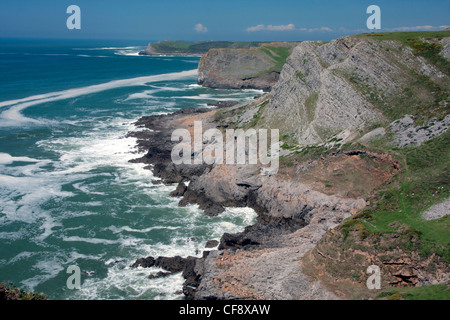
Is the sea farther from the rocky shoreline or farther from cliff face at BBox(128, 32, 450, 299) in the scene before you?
cliff face at BBox(128, 32, 450, 299)

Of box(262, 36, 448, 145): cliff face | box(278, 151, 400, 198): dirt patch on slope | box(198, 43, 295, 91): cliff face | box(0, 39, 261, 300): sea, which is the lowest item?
box(0, 39, 261, 300): sea

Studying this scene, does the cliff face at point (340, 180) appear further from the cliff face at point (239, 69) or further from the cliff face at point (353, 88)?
the cliff face at point (239, 69)


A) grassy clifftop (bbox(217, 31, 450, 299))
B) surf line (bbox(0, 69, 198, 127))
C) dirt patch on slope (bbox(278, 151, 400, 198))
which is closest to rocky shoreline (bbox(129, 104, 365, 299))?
dirt patch on slope (bbox(278, 151, 400, 198))

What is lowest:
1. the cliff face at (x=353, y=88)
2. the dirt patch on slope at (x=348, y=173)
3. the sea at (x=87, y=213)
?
the sea at (x=87, y=213)

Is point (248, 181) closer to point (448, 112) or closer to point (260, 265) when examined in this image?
point (260, 265)

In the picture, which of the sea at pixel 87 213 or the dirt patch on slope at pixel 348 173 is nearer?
the sea at pixel 87 213

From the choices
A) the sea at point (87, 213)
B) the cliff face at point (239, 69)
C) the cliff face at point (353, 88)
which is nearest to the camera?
the sea at point (87, 213)

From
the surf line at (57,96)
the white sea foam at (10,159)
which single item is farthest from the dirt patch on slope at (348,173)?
the surf line at (57,96)

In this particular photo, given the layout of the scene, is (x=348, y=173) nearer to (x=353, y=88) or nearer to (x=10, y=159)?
(x=353, y=88)

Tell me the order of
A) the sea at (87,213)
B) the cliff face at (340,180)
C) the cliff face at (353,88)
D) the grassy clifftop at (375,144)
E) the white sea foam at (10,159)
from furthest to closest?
the white sea foam at (10,159)
the cliff face at (353,88)
the sea at (87,213)
the cliff face at (340,180)
the grassy clifftop at (375,144)
